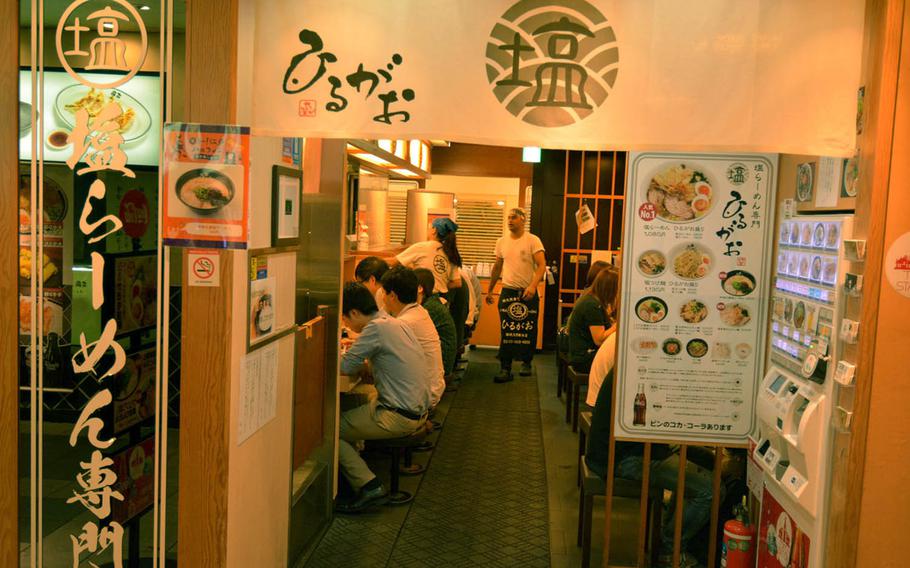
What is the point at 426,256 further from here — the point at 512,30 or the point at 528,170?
the point at 512,30

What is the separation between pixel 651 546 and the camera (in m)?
3.98

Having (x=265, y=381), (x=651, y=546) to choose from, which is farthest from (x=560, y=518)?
(x=265, y=381)

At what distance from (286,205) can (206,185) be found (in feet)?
2.70

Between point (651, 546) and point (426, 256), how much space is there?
13.4 feet

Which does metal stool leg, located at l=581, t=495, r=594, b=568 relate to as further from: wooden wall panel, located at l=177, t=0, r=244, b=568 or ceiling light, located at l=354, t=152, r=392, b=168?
ceiling light, located at l=354, t=152, r=392, b=168

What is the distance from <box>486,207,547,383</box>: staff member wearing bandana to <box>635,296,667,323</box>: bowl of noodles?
503 cm

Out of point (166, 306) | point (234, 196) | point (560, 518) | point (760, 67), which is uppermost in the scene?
point (760, 67)

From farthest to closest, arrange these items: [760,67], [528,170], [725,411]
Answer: [528,170] → [725,411] → [760,67]

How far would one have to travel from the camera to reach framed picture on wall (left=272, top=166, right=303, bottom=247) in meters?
3.22

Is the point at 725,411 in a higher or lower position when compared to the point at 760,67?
lower

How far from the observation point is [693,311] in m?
3.43

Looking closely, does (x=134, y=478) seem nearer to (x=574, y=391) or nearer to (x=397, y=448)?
(x=397, y=448)

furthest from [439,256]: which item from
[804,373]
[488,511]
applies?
[804,373]

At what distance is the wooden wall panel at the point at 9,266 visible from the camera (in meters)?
2.64
